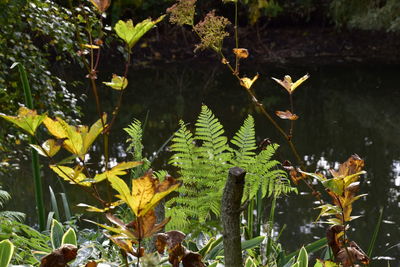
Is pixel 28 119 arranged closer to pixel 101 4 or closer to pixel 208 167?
pixel 101 4

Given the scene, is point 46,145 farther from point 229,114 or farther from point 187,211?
point 229,114

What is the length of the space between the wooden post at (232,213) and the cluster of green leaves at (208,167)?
66cm

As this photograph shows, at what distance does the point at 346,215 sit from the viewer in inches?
35.2

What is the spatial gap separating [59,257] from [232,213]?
0.19 meters

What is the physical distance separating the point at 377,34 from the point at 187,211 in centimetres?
1053

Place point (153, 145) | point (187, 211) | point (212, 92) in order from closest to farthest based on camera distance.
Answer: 1. point (187, 211)
2. point (153, 145)
3. point (212, 92)

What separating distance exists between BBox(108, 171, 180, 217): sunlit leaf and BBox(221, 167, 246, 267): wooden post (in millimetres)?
75

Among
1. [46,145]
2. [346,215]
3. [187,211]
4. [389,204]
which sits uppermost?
[46,145]

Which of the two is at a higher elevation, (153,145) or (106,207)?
(106,207)

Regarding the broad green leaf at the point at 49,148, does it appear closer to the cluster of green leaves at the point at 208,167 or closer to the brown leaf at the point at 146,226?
the brown leaf at the point at 146,226

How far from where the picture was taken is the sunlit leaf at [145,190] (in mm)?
646

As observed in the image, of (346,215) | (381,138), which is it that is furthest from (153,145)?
(346,215)

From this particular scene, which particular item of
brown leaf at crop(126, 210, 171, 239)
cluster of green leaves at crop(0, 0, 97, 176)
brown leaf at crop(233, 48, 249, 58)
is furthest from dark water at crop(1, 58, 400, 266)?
brown leaf at crop(126, 210, 171, 239)

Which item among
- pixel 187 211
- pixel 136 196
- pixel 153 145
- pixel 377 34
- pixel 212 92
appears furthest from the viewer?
pixel 377 34
